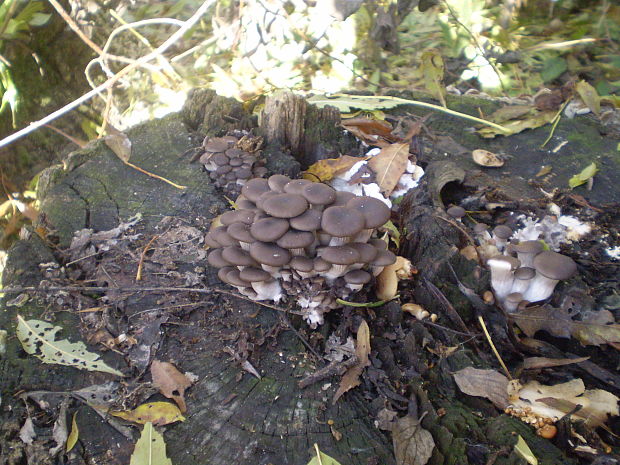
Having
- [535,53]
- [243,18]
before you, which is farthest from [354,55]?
[535,53]

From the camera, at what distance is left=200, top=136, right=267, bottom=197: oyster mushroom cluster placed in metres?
3.51

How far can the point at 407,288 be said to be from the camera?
301 cm

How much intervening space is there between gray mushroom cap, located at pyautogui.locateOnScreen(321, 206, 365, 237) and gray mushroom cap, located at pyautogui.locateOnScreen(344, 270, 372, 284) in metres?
0.32

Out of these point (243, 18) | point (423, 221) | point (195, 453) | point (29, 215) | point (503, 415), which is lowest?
point (29, 215)

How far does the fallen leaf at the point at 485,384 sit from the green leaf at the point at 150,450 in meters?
1.53

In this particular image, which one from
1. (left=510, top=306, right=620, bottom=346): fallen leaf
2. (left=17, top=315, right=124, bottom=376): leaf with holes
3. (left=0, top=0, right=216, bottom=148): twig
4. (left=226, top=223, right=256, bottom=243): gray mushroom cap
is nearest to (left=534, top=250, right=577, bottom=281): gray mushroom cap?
(left=510, top=306, right=620, bottom=346): fallen leaf

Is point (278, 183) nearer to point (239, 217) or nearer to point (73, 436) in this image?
point (239, 217)

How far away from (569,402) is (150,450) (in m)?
2.09

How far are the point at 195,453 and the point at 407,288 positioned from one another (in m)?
1.64

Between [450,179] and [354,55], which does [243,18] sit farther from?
[450,179]

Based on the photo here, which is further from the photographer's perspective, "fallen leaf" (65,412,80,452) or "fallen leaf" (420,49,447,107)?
"fallen leaf" (420,49,447,107)

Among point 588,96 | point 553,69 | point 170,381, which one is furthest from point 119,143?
point 553,69

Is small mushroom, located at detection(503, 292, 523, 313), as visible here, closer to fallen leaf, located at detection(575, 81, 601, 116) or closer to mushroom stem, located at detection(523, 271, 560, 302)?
mushroom stem, located at detection(523, 271, 560, 302)

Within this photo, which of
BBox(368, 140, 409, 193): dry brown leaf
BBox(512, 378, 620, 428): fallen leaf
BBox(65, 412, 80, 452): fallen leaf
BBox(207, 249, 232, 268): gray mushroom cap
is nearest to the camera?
BBox(65, 412, 80, 452): fallen leaf
